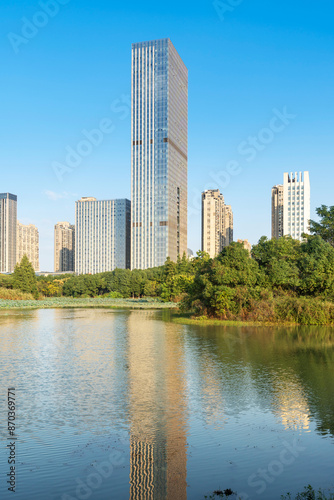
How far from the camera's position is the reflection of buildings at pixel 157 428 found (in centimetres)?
877

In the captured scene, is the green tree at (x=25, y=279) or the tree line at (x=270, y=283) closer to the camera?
the tree line at (x=270, y=283)

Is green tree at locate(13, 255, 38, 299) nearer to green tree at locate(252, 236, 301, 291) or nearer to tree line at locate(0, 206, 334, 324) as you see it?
tree line at locate(0, 206, 334, 324)

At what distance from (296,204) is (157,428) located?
18170cm

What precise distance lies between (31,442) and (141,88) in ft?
639

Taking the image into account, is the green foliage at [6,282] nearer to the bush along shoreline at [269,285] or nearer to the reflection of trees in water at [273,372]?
the bush along shoreline at [269,285]

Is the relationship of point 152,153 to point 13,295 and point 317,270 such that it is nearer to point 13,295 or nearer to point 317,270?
point 13,295

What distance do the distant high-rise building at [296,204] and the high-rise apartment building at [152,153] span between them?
155 feet

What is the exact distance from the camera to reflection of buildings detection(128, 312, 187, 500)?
28.8 feet

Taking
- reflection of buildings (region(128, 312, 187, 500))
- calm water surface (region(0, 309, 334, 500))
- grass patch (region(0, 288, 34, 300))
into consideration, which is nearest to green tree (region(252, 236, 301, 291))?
calm water surface (region(0, 309, 334, 500))

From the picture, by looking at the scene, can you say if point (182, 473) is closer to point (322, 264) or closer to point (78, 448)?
point (78, 448)

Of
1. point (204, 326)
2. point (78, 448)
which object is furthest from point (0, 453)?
point (204, 326)

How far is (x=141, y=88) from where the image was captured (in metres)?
192

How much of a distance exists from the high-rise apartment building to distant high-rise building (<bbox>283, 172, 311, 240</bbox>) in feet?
155

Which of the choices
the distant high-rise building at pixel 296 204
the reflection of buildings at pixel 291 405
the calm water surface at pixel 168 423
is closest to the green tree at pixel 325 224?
the calm water surface at pixel 168 423
